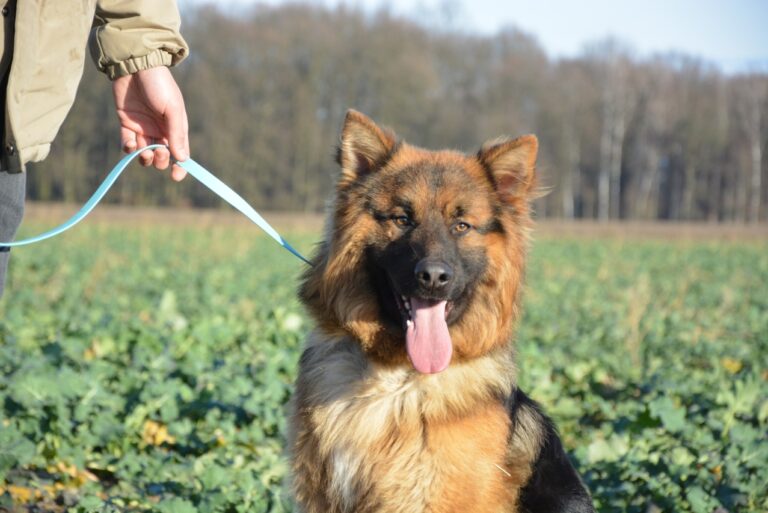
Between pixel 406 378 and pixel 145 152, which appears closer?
pixel 145 152

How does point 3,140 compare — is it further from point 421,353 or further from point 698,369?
point 698,369

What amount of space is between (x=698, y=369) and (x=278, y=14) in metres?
63.1

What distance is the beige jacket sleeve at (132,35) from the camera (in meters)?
3.46

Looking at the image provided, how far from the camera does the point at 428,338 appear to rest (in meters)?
4.06

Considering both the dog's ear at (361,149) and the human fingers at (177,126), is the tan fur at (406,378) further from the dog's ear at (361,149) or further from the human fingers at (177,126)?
the human fingers at (177,126)

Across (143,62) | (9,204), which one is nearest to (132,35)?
(143,62)

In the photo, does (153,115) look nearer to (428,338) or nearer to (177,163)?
(177,163)

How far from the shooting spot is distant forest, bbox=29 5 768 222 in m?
54.2

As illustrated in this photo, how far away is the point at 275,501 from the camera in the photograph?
477 centimetres

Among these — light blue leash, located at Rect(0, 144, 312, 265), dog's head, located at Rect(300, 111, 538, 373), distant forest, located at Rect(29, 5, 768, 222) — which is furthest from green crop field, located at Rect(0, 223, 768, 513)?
distant forest, located at Rect(29, 5, 768, 222)

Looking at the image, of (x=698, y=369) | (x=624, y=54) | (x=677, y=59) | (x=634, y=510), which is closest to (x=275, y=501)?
(x=634, y=510)

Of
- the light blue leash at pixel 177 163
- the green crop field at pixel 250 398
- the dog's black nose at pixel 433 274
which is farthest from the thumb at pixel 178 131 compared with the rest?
the green crop field at pixel 250 398

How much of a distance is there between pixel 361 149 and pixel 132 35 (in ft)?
4.67

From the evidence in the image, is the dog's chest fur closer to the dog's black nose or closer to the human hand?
the dog's black nose
